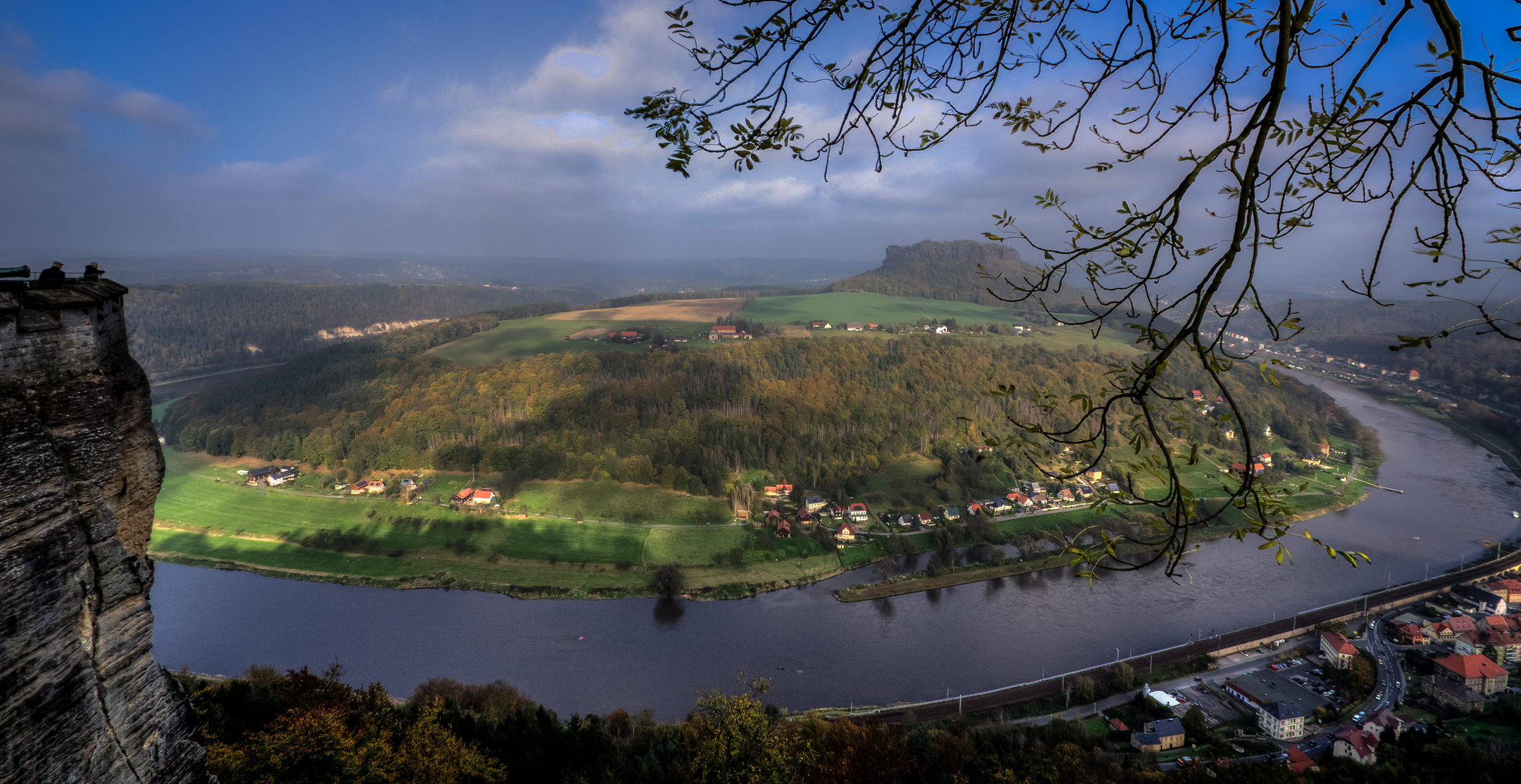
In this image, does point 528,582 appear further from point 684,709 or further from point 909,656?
point 909,656

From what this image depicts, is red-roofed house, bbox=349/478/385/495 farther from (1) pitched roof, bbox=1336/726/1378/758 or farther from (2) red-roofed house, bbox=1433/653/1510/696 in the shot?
(2) red-roofed house, bbox=1433/653/1510/696

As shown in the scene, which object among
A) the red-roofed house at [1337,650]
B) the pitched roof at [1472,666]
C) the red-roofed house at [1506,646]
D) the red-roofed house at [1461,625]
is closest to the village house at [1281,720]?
the red-roofed house at [1337,650]

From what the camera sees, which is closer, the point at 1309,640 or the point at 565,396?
the point at 1309,640

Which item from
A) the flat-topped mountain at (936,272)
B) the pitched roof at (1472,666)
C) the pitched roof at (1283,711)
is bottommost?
the pitched roof at (1283,711)

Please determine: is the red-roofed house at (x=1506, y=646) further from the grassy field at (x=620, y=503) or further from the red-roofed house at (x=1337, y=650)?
the grassy field at (x=620, y=503)

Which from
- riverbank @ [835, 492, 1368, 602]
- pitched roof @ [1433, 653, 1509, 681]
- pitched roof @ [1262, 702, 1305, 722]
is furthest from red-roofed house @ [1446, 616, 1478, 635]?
pitched roof @ [1262, 702, 1305, 722]

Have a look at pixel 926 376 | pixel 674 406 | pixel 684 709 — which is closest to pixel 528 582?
pixel 684 709

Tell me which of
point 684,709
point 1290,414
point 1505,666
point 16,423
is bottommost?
point 684,709
